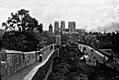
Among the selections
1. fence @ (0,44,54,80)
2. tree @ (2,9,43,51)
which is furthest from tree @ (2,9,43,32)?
fence @ (0,44,54,80)

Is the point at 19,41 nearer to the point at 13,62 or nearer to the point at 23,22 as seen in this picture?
the point at 23,22

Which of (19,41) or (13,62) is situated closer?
(13,62)

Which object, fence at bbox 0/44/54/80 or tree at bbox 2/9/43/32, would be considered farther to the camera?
tree at bbox 2/9/43/32

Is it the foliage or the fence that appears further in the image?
the foliage

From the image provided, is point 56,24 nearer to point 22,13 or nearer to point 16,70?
point 22,13

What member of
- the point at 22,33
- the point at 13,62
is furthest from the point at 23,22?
the point at 13,62

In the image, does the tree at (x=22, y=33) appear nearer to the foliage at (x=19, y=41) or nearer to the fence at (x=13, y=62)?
the foliage at (x=19, y=41)

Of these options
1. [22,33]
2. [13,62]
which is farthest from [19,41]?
[13,62]

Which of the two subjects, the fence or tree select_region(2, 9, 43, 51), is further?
tree select_region(2, 9, 43, 51)

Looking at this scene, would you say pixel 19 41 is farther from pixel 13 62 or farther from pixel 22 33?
pixel 13 62

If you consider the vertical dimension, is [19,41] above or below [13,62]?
above

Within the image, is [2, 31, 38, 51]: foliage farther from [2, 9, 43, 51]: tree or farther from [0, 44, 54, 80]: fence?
[0, 44, 54, 80]: fence

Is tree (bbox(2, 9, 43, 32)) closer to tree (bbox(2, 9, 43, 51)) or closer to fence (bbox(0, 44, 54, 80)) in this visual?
tree (bbox(2, 9, 43, 51))
